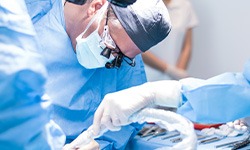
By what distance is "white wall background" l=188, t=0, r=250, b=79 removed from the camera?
278cm

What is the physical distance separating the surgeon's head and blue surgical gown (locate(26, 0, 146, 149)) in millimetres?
51

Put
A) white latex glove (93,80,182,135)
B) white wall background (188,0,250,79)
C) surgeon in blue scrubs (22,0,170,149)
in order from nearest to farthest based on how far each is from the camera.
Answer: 1. white latex glove (93,80,182,135)
2. surgeon in blue scrubs (22,0,170,149)
3. white wall background (188,0,250,79)

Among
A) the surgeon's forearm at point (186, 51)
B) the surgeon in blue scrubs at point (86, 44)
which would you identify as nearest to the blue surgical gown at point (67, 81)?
the surgeon in blue scrubs at point (86, 44)

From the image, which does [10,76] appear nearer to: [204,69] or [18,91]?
[18,91]

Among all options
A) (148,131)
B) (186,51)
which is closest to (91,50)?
(148,131)

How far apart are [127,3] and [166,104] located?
→ 385mm

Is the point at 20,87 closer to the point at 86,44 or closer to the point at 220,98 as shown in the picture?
the point at 220,98

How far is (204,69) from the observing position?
9.89 feet

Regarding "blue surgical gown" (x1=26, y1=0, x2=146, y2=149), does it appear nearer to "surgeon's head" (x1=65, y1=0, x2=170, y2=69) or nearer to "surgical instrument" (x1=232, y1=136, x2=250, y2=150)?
"surgeon's head" (x1=65, y1=0, x2=170, y2=69)

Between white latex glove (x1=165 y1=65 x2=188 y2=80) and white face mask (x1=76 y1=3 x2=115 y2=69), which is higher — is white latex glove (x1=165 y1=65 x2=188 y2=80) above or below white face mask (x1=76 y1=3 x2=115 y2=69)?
below

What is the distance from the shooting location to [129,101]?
1.16 meters

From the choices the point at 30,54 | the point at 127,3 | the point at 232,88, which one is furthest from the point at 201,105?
the point at 30,54

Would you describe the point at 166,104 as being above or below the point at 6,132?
below

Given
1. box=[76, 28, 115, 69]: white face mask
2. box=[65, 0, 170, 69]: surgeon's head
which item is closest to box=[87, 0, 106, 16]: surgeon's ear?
box=[65, 0, 170, 69]: surgeon's head
